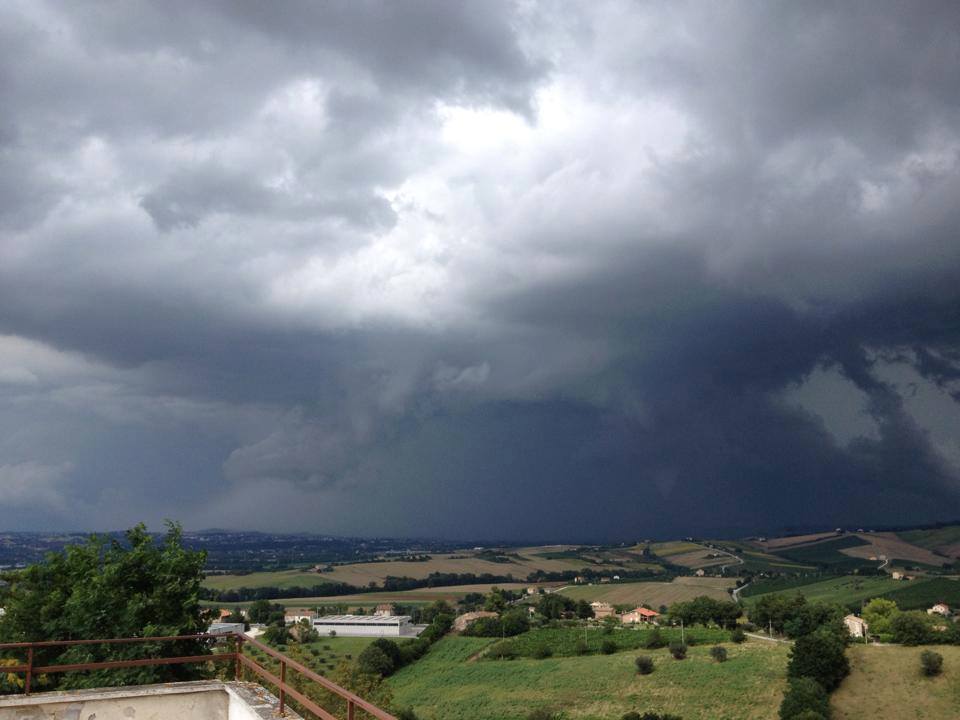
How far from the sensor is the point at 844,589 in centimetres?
14812

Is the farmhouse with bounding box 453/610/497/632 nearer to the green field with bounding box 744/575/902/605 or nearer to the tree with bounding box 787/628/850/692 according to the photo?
the green field with bounding box 744/575/902/605

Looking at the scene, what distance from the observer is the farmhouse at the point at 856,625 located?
103262 mm

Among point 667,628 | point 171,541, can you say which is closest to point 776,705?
point 667,628

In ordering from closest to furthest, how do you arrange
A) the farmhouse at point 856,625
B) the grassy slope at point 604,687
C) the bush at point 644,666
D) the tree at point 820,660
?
the grassy slope at point 604,687
the tree at point 820,660
the bush at point 644,666
the farmhouse at point 856,625

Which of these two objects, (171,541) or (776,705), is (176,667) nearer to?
(171,541)

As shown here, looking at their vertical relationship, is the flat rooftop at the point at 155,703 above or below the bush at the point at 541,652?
above

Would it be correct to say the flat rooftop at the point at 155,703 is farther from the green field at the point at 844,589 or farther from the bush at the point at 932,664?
the green field at the point at 844,589

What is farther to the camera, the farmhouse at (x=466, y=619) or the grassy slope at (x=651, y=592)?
the grassy slope at (x=651, y=592)

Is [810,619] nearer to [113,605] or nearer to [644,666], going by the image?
[644,666]

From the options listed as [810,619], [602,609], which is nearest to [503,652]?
[810,619]

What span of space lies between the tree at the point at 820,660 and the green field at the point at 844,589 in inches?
2219

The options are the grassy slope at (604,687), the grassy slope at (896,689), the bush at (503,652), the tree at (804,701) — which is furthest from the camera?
the bush at (503,652)

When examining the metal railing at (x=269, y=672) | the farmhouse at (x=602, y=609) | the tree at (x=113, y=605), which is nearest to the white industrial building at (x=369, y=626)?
the farmhouse at (x=602, y=609)

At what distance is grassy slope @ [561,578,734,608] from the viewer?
155 m
